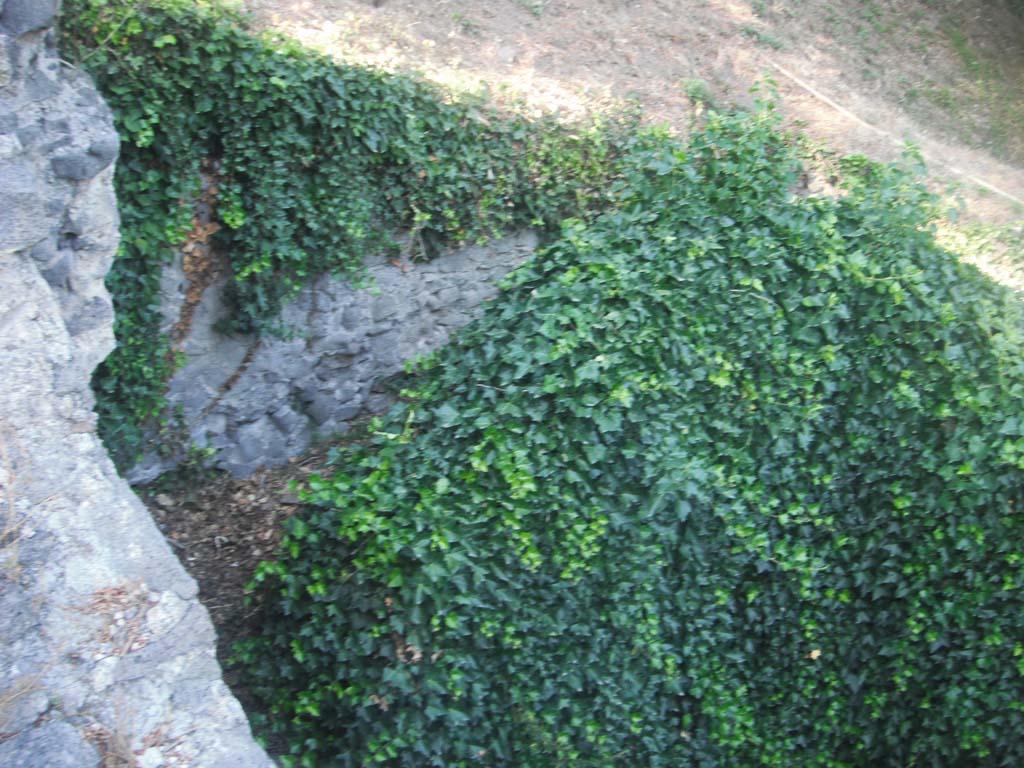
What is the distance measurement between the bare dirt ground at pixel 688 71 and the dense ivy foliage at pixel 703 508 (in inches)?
33.2

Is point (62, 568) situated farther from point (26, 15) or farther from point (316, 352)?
point (316, 352)

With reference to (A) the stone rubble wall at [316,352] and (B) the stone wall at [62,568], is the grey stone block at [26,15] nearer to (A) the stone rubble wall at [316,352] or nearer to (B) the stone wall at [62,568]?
(B) the stone wall at [62,568]

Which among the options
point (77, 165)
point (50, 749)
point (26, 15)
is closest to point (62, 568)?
point (50, 749)

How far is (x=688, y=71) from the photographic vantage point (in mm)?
7160

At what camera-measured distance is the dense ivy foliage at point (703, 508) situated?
4.50m

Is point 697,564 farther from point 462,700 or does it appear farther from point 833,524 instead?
point 462,700

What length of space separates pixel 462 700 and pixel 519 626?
0.45 m

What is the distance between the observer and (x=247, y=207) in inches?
201

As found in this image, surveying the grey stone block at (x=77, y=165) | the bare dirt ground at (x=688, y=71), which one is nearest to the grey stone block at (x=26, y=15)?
the grey stone block at (x=77, y=165)

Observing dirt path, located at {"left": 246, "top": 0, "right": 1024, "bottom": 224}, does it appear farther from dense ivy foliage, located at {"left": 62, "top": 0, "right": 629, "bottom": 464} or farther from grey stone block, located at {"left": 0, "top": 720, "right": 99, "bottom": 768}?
grey stone block, located at {"left": 0, "top": 720, "right": 99, "bottom": 768}

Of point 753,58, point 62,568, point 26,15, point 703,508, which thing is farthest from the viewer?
point 753,58

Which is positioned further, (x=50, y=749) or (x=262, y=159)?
(x=262, y=159)

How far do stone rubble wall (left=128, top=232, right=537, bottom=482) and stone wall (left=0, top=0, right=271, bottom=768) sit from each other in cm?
143

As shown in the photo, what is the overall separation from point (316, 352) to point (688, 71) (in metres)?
3.79
